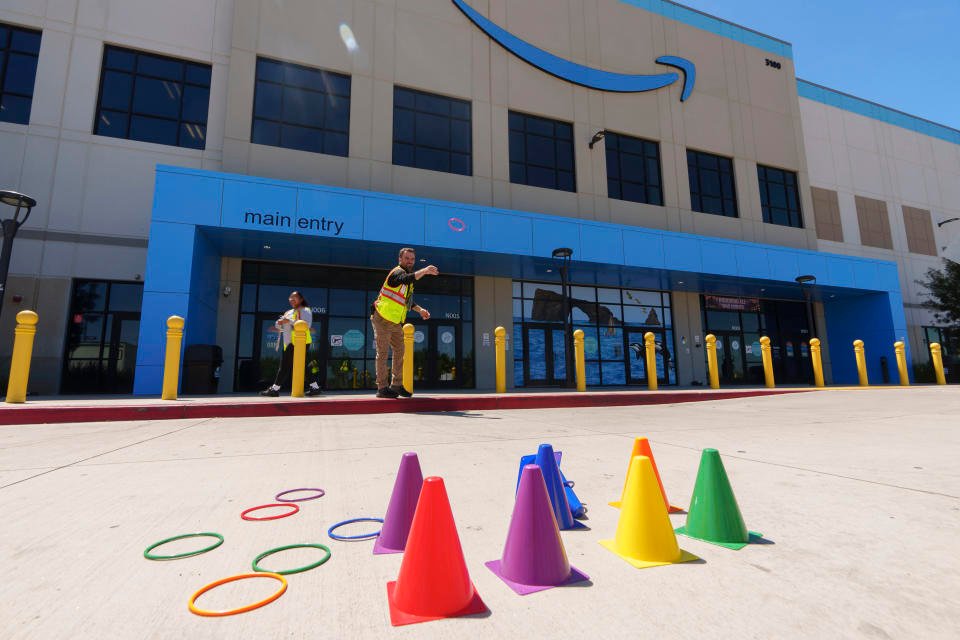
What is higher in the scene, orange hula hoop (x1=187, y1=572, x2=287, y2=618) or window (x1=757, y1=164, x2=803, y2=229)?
window (x1=757, y1=164, x2=803, y2=229)

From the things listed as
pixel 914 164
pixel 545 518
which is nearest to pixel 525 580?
pixel 545 518

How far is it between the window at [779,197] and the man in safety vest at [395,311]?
1845 centimetres

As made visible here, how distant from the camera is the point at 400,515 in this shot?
6.13ft

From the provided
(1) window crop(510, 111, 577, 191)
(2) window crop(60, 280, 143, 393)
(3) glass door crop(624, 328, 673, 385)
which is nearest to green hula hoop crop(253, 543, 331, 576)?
(2) window crop(60, 280, 143, 393)

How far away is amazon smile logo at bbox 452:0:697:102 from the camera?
1532cm

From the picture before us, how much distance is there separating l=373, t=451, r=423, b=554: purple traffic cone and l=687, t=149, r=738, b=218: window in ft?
61.5

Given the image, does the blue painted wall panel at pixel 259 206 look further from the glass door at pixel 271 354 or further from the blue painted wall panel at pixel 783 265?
the blue painted wall panel at pixel 783 265

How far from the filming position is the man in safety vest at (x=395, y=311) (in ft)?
21.3

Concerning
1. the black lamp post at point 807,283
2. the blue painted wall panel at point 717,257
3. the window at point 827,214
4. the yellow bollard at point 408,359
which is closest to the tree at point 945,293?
the window at point 827,214

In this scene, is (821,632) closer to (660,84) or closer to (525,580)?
(525,580)

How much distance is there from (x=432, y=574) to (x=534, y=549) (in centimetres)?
37

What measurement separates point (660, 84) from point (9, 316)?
2228cm

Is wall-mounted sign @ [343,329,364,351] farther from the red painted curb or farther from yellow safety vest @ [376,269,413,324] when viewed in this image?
yellow safety vest @ [376,269,413,324]

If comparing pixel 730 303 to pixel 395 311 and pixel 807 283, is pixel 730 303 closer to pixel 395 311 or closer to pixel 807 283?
pixel 807 283
